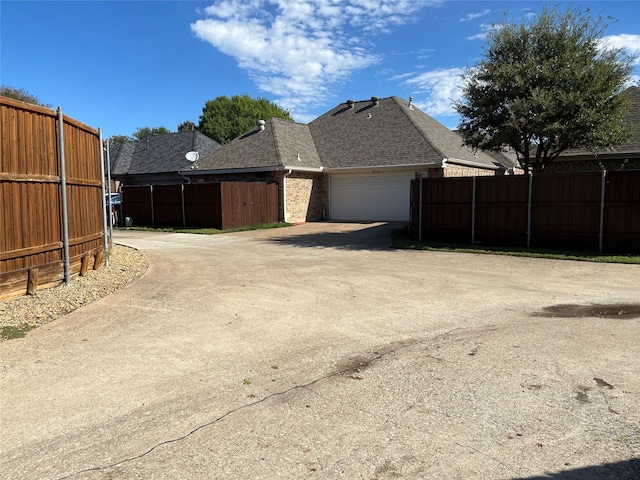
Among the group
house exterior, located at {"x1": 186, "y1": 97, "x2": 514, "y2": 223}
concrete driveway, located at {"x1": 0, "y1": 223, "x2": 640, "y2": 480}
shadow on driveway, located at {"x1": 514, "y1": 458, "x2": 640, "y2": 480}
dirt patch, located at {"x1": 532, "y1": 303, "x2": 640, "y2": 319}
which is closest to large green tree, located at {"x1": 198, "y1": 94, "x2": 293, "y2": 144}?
house exterior, located at {"x1": 186, "y1": 97, "x2": 514, "y2": 223}

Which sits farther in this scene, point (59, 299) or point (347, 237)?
point (347, 237)

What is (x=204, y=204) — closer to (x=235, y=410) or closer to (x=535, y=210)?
(x=535, y=210)

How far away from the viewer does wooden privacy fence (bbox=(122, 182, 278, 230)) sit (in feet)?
71.1

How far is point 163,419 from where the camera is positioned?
3.87 meters

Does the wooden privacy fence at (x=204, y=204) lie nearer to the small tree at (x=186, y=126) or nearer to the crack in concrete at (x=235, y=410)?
the crack in concrete at (x=235, y=410)

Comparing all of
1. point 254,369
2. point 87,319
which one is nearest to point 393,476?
point 254,369

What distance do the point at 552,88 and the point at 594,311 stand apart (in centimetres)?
960

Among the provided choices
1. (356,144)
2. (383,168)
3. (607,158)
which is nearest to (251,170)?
(356,144)

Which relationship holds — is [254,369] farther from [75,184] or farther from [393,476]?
[75,184]

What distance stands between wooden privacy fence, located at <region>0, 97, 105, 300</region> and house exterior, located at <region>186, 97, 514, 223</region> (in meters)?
14.9

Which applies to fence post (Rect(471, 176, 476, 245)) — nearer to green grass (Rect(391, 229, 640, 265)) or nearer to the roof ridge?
green grass (Rect(391, 229, 640, 265))

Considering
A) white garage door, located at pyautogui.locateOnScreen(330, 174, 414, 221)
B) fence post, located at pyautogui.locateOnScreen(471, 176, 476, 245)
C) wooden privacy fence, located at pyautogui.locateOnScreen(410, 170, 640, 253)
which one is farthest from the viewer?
white garage door, located at pyautogui.locateOnScreen(330, 174, 414, 221)

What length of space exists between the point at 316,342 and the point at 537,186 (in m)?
10.6

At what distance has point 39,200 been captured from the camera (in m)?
7.65
